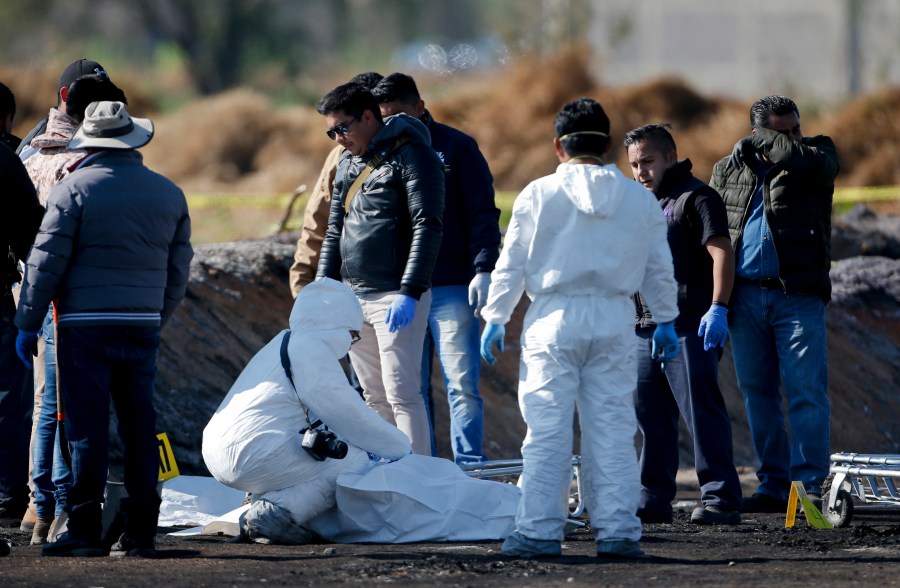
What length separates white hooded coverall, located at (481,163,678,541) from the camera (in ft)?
20.2

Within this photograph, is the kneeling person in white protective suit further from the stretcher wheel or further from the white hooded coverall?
the stretcher wheel

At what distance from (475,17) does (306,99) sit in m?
35.1

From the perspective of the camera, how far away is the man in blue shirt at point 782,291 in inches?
315

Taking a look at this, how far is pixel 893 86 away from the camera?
25.3 metres

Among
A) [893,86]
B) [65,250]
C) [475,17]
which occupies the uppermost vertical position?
[475,17]

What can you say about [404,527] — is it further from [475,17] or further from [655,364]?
[475,17]

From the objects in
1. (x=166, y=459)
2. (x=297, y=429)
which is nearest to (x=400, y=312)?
(x=297, y=429)

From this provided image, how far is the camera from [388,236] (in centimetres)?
760

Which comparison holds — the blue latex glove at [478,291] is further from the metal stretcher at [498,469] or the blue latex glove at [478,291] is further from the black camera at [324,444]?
the black camera at [324,444]

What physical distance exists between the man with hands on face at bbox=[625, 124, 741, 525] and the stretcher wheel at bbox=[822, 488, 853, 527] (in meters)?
0.48

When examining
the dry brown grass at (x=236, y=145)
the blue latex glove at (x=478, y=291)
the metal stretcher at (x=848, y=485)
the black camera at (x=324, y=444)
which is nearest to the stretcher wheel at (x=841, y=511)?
the metal stretcher at (x=848, y=485)

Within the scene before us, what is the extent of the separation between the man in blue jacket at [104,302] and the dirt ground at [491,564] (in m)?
0.28

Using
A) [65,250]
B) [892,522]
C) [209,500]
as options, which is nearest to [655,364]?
[892,522]

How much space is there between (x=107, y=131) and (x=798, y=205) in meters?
3.71
